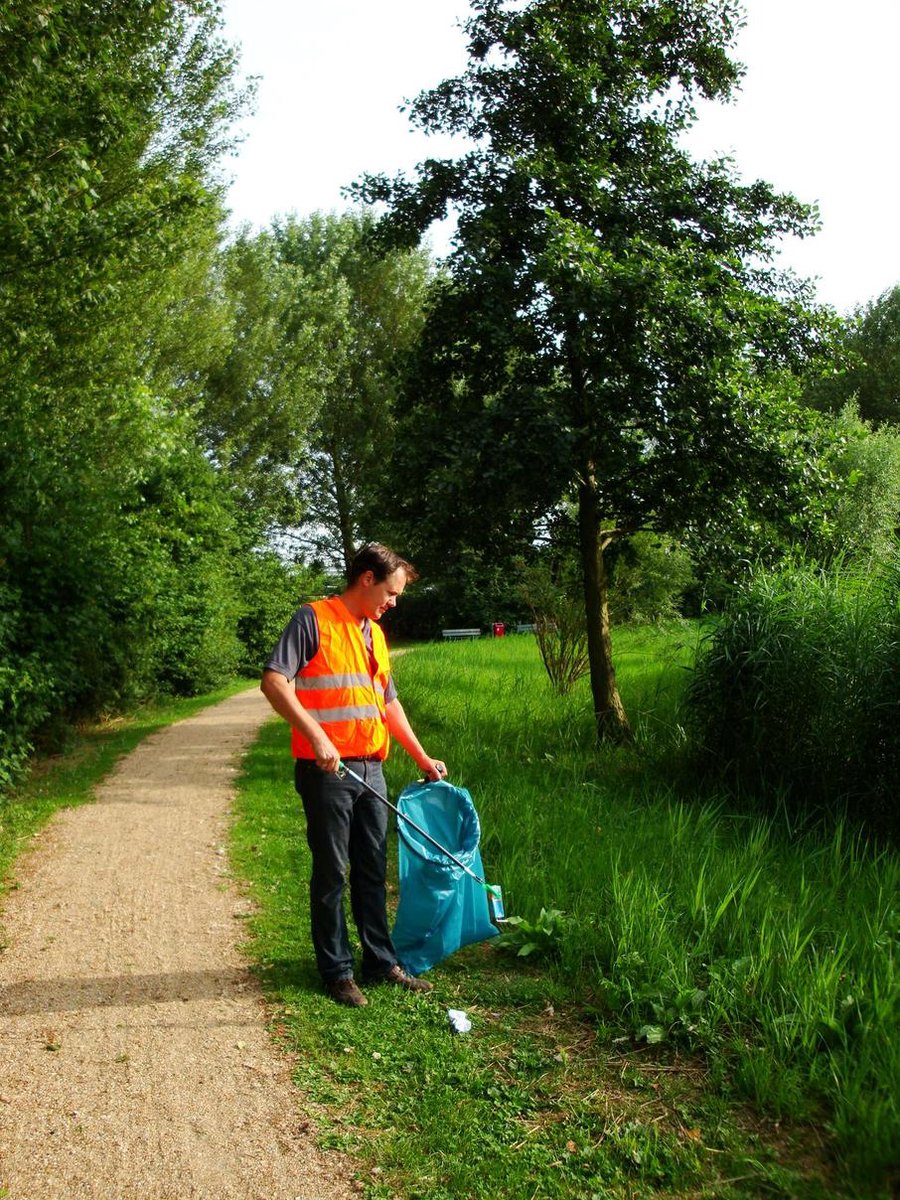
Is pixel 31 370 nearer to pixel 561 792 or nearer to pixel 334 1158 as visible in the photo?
pixel 561 792

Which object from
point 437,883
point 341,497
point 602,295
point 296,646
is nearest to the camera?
point 296,646

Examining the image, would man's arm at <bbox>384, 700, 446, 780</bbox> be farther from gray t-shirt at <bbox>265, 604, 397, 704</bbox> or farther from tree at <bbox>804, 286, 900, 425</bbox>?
tree at <bbox>804, 286, 900, 425</bbox>

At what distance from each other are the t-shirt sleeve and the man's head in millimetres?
269

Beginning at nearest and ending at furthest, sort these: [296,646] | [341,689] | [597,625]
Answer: [296,646], [341,689], [597,625]

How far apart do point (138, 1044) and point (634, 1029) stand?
2.18m

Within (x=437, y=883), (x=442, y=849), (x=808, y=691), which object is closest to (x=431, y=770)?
(x=442, y=849)

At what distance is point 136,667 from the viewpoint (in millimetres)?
14930

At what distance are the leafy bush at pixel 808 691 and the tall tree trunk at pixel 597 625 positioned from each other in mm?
1912

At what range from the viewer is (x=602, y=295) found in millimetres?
8797

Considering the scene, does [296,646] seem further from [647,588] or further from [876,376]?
[876,376]

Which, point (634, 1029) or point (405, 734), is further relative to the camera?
point (405, 734)

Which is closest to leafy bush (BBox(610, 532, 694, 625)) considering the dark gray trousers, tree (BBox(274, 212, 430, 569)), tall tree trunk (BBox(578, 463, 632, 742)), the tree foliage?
tall tree trunk (BBox(578, 463, 632, 742))

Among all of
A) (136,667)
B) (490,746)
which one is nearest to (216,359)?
(136,667)

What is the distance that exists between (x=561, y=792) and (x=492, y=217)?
5.87 metres
